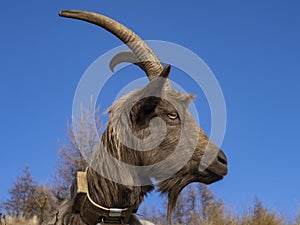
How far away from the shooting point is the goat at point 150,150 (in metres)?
3.31

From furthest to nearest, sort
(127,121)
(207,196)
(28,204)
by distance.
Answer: (207,196) < (28,204) < (127,121)

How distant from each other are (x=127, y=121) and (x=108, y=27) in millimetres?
1005

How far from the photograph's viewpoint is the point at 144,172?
11.2 feet

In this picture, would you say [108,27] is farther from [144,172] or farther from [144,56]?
[144,172]

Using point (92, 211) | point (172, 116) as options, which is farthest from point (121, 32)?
point (92, 211)

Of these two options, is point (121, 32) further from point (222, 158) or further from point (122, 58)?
point (222, 158)

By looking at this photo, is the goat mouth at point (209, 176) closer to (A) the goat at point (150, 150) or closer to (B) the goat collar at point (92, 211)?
(A) the goat at point (150, 150)

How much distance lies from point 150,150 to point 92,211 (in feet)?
1.75

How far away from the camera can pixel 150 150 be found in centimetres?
344

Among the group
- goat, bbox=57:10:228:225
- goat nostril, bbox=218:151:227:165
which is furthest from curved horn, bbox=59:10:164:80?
goat nostril, bbox=218:151:227:165

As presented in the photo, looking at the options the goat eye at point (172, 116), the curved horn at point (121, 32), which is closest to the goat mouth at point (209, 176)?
the goat eye at point (172, 116)

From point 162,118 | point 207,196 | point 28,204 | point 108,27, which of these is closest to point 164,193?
point 162,118

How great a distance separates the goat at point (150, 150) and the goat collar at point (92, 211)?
39mm

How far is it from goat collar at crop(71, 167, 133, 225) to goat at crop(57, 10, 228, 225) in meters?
0.04
